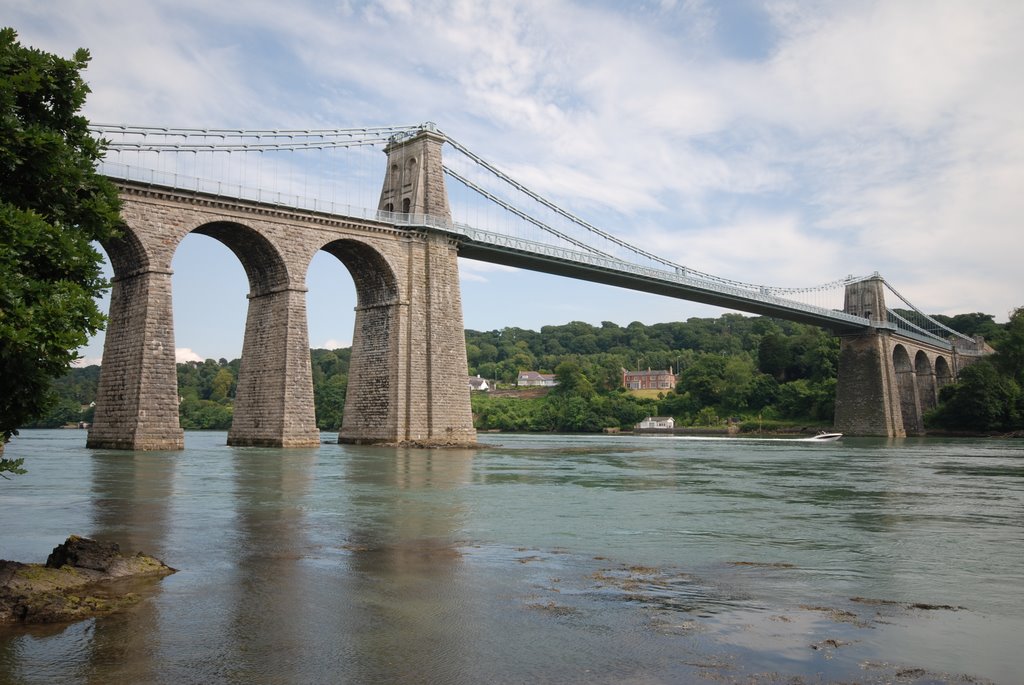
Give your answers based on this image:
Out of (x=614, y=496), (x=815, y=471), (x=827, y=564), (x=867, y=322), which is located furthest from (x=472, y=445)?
(x=867, y=322)

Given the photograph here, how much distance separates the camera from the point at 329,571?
770 cm

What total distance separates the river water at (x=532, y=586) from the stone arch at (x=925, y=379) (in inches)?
3036

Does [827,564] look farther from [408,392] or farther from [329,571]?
[408,392]

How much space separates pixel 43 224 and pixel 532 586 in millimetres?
4927

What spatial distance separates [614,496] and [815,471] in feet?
38.5

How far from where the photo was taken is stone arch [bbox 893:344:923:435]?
8003 cm

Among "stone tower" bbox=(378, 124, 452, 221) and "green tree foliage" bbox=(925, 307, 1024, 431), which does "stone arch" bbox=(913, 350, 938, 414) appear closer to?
"green tree foliage" bbox=(925, 307, 1024, 431)

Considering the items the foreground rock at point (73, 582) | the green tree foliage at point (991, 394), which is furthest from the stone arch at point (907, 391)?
the foreground rock at point (73, 582)

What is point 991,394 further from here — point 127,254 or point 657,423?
point 127,254

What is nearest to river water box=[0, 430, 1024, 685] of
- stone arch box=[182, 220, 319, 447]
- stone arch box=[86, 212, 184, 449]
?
stone arch box=[86, 212, 184, 449]

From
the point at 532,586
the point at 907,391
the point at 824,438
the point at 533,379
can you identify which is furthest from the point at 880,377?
the point at 532,586

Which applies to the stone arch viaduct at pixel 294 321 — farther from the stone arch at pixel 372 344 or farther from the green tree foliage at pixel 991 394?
the green tree foliage at pixel 991 394

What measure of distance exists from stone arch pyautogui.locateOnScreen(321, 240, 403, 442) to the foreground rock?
31.1 metres

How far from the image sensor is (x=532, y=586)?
724 cm
